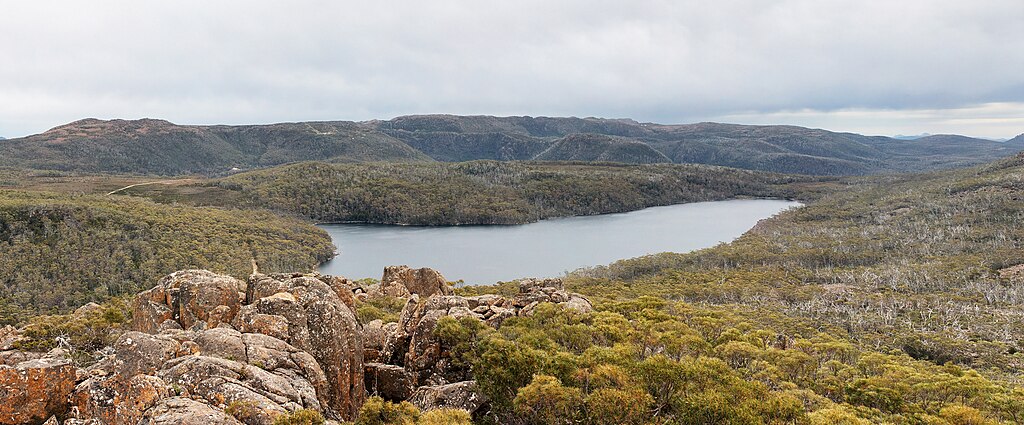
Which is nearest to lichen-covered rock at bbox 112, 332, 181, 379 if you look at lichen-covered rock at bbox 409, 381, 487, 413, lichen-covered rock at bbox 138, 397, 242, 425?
lichen-covered rock at bbox 138, 397, 242, 425

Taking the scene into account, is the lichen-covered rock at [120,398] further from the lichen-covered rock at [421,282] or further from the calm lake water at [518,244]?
the calm lake water at [518,244]

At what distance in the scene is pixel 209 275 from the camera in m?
23.1

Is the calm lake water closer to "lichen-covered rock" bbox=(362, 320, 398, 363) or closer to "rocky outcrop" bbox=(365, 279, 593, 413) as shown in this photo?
"rocky outcrop" bbox=(365, 279, 593, 413)

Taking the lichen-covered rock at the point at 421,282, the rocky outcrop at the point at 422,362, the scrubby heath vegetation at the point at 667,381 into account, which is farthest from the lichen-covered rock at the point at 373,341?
the lichen-covered rock at the point at 421,282

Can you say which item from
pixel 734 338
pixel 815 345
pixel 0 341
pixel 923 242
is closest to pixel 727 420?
pixel 734 338

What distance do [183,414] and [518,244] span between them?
130m

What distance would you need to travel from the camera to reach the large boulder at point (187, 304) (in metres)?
21.3

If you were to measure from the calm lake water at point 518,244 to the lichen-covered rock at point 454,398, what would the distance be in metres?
81.9

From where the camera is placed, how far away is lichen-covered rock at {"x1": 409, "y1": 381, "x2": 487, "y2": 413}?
17547 mm

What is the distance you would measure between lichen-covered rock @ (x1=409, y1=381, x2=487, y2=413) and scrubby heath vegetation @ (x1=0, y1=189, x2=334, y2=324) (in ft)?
198

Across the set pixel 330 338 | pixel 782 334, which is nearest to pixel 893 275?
pixel 782 334

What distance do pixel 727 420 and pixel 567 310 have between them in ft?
42.8

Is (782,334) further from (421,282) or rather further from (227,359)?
(227,359)

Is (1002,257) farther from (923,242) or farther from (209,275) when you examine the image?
(209,275)
